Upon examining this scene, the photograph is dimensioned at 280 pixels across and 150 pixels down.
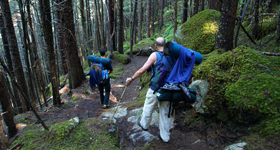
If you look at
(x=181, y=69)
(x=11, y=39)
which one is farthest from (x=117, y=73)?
(x=181, y=69)

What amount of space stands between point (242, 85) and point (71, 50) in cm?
739

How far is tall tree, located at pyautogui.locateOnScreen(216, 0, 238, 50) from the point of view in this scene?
4609 mm

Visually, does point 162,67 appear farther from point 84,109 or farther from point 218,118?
point 84,109

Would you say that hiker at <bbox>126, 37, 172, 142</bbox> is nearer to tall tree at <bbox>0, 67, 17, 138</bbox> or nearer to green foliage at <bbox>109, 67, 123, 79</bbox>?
tall tree at <bbox>0, 67, 17, 138</bbox>

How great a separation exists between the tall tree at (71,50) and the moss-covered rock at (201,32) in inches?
213

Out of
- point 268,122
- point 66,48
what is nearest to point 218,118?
point 268,122

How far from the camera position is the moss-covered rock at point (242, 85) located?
2.90 meters

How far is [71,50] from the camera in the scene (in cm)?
770

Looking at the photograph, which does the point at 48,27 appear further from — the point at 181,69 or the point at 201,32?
the point at 201,32

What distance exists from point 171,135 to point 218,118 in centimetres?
116

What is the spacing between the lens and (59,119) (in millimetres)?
4746

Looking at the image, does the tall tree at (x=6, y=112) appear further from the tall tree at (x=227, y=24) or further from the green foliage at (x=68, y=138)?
the tall tree at (x=227, y=24)

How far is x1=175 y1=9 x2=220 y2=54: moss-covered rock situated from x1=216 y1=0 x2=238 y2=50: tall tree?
4.90 feet

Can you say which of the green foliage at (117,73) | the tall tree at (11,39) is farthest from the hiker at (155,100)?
the green foliage at (117,73)
